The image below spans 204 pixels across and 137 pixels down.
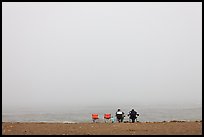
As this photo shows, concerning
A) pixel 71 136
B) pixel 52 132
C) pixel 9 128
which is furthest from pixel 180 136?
pixel 9 128

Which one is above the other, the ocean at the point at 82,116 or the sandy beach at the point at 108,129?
the ocean at the point at 82,116

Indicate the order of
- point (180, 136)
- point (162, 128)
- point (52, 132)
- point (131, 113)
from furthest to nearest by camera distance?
1. point (131, 113)
2. point (162, 128)
3. point (52, 132)
4. point (180, 136)

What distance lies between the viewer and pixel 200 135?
17.4 metres

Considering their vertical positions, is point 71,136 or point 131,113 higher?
point 131,113

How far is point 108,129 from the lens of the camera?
66.2 ft

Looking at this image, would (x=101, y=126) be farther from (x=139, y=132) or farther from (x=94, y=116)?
(x=94, y=116)

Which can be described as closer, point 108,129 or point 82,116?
point 108,129

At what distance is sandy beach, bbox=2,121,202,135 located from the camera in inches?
741

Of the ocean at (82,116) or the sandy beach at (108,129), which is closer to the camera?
the sandy beach at (108,129)

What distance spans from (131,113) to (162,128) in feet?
21.3

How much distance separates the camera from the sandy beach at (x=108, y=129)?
1881 cm

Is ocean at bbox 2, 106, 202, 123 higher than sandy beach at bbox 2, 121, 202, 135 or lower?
higher

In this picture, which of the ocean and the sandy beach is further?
the ocean

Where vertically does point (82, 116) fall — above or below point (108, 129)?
above
